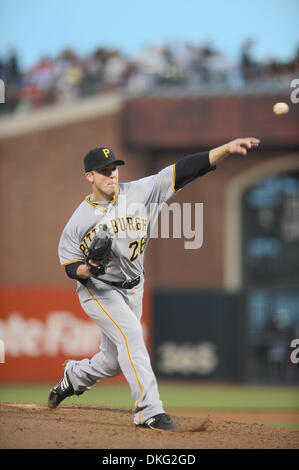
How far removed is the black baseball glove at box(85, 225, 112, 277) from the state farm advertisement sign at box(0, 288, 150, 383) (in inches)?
350

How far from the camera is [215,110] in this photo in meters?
16.4

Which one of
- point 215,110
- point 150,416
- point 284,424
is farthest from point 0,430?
point 215,110

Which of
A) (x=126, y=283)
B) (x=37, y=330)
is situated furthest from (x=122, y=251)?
(x=37, y=330)

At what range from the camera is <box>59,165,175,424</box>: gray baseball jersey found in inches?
200

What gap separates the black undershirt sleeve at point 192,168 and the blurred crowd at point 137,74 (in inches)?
→ 452

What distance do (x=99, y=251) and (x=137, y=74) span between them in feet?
41.9

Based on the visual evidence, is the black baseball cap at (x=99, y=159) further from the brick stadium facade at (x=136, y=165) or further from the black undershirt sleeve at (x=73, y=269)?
the brick stadium facade at (x=136, y=165)

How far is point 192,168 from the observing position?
512 cm

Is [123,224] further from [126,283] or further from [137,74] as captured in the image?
[137,74]

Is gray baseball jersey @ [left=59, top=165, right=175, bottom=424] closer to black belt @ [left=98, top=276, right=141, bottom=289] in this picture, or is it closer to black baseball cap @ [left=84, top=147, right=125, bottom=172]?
black belt @ [left=98, top=276, right=141, bottom=289]

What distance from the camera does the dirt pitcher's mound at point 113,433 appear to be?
15.1ft

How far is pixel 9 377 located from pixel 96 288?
30.4 ft

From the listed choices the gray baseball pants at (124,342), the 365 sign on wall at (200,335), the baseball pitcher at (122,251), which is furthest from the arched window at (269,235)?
the baseball pitcher at (122,251)

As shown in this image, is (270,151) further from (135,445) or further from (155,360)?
(135,445)
